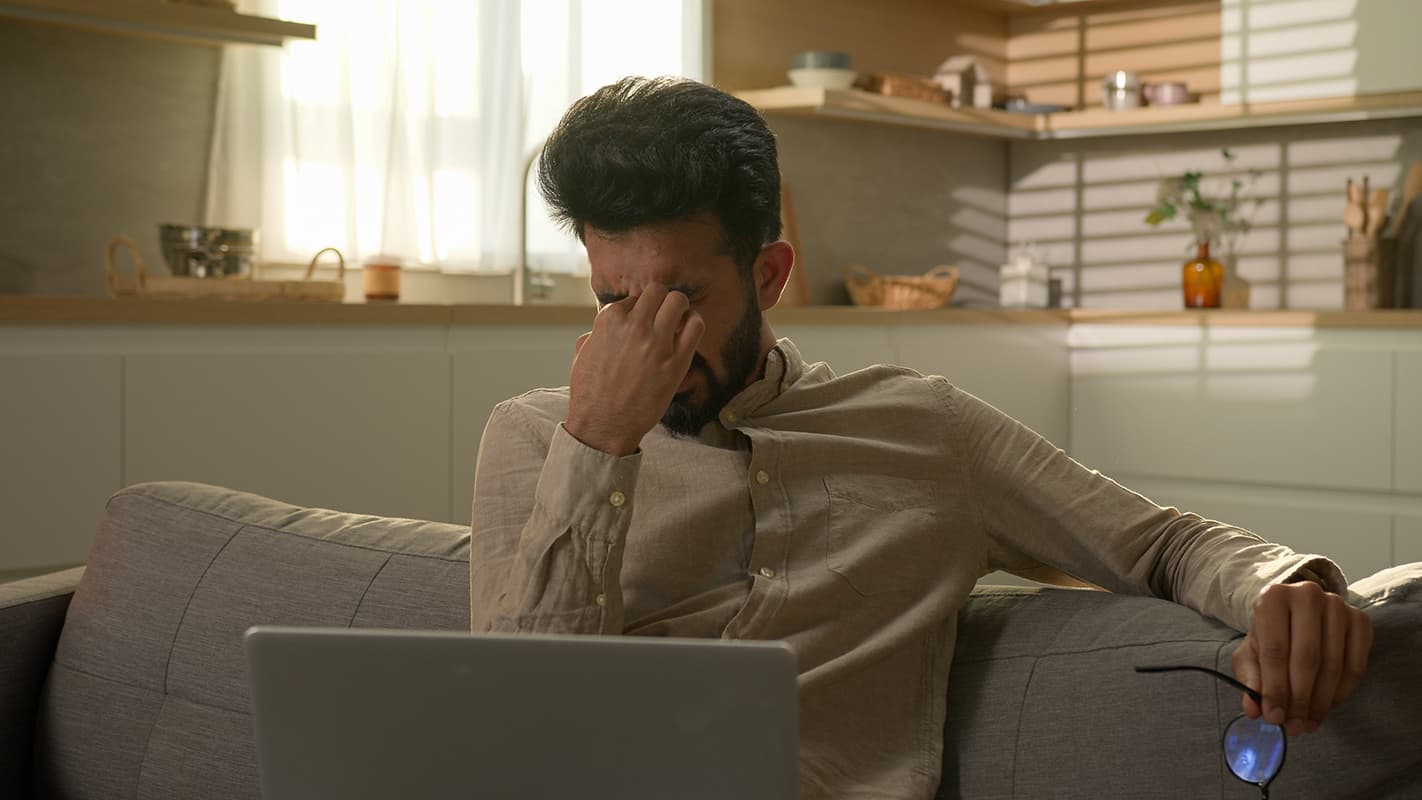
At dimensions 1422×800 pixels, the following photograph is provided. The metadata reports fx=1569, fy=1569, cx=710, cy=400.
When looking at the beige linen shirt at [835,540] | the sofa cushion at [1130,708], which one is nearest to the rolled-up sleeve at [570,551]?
the beige linen shirt at [835,540]

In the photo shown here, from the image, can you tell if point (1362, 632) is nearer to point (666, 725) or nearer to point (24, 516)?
point (666, 725)

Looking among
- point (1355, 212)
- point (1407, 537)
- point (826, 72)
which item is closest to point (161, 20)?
point (826, 72)

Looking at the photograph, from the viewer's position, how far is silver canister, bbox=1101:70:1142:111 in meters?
5.43

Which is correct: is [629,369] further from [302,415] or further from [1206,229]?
[1206,229]

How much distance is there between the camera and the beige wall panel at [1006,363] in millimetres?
4637

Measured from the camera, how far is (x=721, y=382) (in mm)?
1652

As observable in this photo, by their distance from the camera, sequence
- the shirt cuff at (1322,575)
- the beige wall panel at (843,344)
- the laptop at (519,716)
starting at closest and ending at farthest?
the laptop at (519,716)
the shirt cuff at (1322,575)
the beige wall panel at (843,344)

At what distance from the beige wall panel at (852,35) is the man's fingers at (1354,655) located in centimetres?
381

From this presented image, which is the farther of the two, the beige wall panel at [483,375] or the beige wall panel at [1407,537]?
the beige wall panel at [1407,537]

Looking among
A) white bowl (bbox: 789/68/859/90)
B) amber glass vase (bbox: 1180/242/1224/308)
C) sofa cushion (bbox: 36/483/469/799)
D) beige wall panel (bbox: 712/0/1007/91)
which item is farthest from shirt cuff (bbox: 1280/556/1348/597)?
amber glass vase (bbox: 1180/242/1224/308)

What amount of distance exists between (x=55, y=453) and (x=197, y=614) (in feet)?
3.83

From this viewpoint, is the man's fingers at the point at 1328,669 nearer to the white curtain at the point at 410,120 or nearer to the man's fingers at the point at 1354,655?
the man's fingers at the point at 1354,655

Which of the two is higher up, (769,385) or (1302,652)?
(769,385)

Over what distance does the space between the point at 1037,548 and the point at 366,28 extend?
2.92 meters
